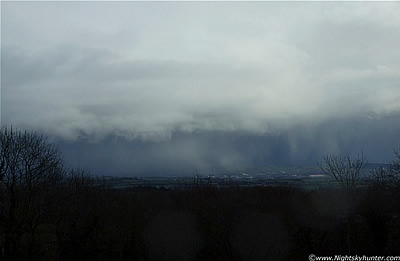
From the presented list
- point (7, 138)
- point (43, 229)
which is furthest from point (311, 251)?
point (7, 138)

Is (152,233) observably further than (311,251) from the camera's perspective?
Yes

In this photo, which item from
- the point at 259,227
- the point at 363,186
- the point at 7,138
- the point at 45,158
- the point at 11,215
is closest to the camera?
the point at 11,215

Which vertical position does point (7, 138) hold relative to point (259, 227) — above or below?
above

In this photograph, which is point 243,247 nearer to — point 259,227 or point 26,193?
point 259,227
